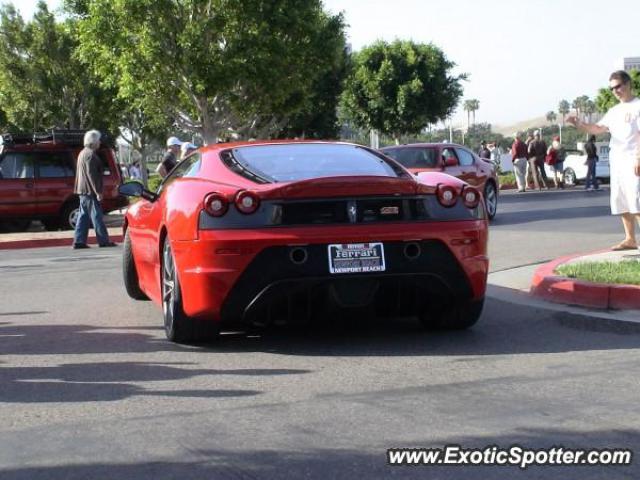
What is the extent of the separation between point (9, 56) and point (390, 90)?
1853 cm

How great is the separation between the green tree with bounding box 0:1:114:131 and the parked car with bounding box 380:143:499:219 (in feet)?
77.4

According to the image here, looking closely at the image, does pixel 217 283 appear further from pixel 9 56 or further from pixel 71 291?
pixel 9 56

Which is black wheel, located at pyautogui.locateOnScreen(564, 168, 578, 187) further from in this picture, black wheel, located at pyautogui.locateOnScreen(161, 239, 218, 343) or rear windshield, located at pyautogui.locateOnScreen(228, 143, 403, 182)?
black wheel, located at pyautogui.locateOnScreen(161, 239, 218, 343)

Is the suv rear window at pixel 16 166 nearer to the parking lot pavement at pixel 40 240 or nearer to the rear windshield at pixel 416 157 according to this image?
the parking lot pavement at pixel 40 240

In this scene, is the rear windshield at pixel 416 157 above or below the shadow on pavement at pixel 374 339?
above

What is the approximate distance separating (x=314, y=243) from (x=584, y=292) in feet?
8.80

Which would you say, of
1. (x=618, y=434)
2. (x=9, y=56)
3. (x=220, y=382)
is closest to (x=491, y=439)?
(x=618, y=434)

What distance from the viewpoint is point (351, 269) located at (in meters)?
6.12

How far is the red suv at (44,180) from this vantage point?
65.8 feet

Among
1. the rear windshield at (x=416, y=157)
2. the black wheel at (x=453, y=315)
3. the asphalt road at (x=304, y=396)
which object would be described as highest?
the rear windshield at (x=416, y=157)

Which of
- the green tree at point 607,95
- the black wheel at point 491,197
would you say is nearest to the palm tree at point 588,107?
the green tree at point 607,95

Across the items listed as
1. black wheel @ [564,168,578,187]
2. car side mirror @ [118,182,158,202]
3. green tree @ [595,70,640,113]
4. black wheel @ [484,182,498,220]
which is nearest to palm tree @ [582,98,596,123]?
green tree @ [595,70,640,113]

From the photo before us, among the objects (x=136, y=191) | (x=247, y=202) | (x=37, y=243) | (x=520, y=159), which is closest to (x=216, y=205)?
(x=247, y=202)

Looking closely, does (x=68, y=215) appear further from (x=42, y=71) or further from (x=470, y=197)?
(x=42, y=71)
